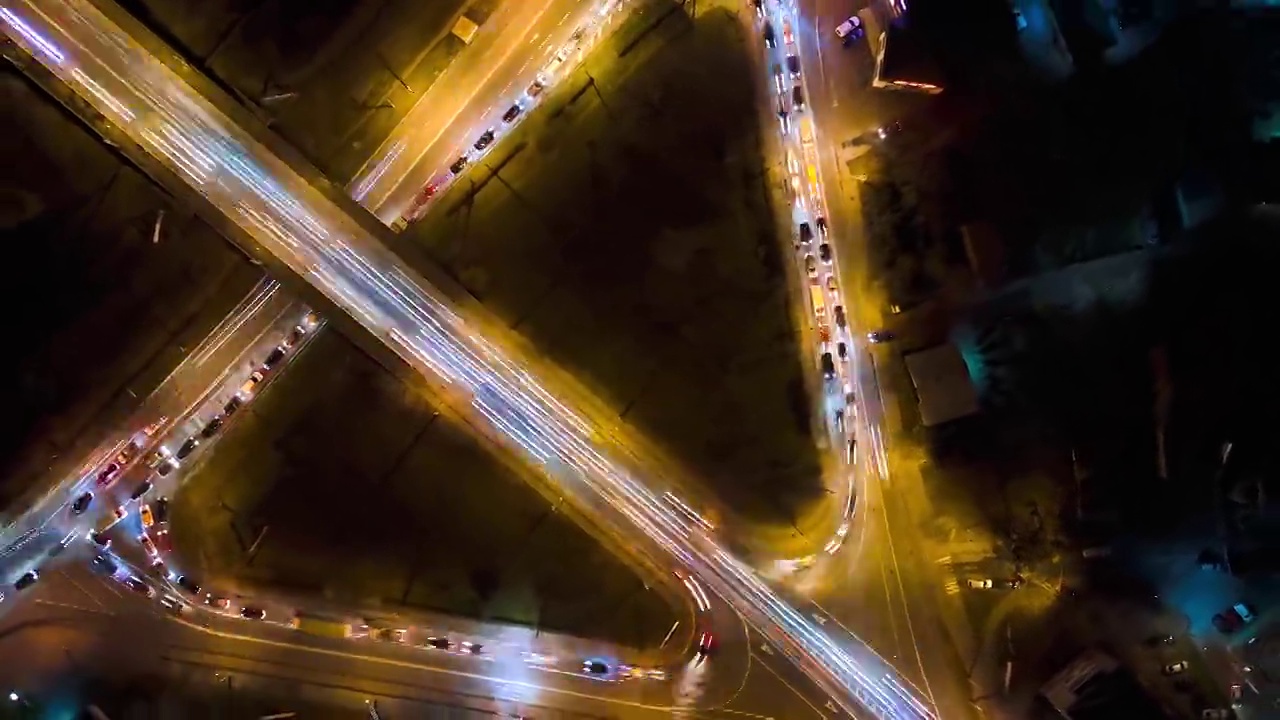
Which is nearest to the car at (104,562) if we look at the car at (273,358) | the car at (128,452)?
the car at (128,452)

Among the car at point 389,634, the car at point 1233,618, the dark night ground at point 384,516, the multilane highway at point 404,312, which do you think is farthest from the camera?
the car at point 1233,618

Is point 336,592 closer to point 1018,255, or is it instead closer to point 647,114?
point 647,114

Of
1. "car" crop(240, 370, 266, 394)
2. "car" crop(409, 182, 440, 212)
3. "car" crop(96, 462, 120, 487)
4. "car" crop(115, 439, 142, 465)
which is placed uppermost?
"car" crop(409, 182, 440, 212)

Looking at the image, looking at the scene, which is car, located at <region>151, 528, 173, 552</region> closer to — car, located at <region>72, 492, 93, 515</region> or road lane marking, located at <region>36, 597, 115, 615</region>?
car, located at <region>72, 492, 93, 515</region>

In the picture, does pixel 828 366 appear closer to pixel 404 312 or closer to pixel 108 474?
pixel 404 312

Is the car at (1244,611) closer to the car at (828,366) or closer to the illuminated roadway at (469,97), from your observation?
the car at (828,366)

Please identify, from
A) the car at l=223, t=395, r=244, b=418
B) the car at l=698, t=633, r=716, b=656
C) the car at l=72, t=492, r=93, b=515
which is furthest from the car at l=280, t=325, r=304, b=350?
the car at l=698, t=633, r=716, b=656

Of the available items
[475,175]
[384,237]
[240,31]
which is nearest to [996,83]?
[475,175]

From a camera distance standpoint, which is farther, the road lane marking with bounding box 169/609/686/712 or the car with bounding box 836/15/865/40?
the car with bounding box 836/15/865/40
